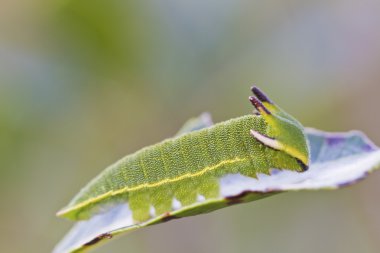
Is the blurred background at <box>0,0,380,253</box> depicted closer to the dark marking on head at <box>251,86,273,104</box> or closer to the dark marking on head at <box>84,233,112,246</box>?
the dark marking on head at <box>251,86,273,104</box>

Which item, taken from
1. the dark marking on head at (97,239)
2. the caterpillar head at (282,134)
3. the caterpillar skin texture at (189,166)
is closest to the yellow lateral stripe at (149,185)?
the caterpillar skin texture at (189,166)

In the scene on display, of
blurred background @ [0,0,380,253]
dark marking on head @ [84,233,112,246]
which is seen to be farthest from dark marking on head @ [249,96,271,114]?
blurred background @ [0,0,380,253]

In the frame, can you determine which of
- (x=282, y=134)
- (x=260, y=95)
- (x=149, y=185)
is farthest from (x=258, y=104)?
(x=149, y=185)

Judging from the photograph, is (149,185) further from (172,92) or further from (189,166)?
(172,92)

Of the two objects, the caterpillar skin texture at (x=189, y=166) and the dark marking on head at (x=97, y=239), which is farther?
the caterpillar skin texture at (x=189, y=166)

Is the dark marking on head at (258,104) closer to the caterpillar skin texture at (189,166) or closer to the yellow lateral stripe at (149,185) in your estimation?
the caterpillar skin texture at (189,166)

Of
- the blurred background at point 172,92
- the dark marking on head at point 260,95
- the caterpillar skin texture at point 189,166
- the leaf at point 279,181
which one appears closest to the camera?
the leaf at point 279,181

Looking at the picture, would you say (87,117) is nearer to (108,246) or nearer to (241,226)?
(108,246)
